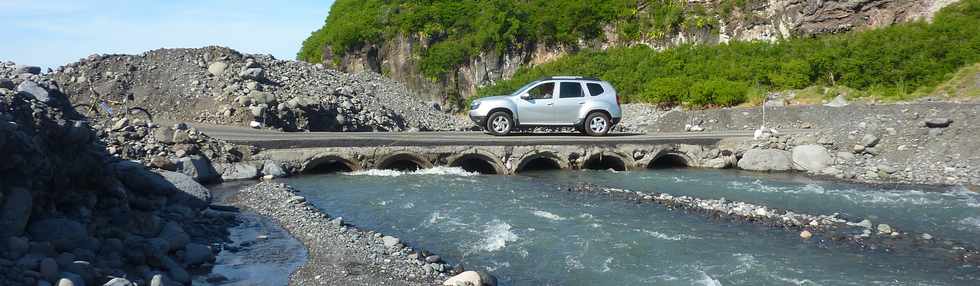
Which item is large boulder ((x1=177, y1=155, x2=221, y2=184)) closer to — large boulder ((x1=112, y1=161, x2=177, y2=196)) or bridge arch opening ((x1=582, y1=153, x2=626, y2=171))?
large boulder ((x1=112, y1=161, x2=177, y2=196))

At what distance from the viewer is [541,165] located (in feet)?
70.0

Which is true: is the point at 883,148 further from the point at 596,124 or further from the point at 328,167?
the point at 328,167

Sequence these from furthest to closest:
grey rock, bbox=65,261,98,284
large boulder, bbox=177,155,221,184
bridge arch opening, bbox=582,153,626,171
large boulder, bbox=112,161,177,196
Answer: bridge arch opening, bbox=582,153,626,171, large boulder, bbox=177,155,221,184, large boulder, bbox=112,161,177,196, grey rock, bbox=65,261,98,284

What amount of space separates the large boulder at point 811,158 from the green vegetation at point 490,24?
25.0m

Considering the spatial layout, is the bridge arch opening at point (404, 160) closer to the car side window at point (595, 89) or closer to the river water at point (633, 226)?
the river water at point (633, 226)

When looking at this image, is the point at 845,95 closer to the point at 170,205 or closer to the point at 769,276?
the point at 769,276

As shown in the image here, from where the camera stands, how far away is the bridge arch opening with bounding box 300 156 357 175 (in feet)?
62.4

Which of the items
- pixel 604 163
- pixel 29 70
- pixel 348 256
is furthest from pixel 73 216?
pixel 604 163

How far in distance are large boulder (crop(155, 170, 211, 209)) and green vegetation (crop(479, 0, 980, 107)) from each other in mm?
24613

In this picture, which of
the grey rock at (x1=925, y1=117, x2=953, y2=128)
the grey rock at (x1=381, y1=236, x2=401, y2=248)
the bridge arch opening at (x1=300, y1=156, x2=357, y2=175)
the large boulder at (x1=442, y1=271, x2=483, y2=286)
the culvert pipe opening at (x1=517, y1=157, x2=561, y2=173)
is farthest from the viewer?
the culvert pipe opening at (x1=517, y1=157, x2=561, y2=173)

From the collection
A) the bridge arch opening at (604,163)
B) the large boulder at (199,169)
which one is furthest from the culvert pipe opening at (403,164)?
the bridge arch opening at (604,163)

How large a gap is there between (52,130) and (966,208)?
50.9 ft

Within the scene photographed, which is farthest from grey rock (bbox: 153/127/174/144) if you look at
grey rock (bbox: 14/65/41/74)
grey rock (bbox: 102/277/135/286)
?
grey rock (bbox: 102/277/135/286)

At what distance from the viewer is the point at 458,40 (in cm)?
5466
